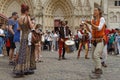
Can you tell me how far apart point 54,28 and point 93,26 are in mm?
28481

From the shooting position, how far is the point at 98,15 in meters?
11.6

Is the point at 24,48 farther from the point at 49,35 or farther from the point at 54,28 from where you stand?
the point at 54,28

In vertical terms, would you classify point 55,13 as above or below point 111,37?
above

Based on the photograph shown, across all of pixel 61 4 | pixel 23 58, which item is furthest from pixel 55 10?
pixel 23 58

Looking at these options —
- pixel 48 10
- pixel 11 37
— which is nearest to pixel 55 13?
pixel 48 10

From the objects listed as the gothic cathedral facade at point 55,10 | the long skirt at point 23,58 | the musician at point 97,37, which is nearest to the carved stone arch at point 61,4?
the gothic cathedral facade at point 55,10

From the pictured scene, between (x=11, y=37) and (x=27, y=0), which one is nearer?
(x=11, y=37)

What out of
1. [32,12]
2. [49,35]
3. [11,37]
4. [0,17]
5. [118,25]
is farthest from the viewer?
[118,25]

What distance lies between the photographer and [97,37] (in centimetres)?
1150

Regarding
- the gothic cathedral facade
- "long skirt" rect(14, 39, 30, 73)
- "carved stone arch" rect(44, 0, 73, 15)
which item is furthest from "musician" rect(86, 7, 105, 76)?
"carved stone arch" rect(44, 0, 73, 15)

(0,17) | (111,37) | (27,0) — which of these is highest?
(27,0)

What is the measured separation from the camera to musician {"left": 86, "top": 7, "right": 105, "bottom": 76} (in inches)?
442

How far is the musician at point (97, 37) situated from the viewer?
11230 millimetres

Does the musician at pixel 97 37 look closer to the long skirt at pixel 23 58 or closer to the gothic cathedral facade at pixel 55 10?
the long skirt at pixel 23 58
